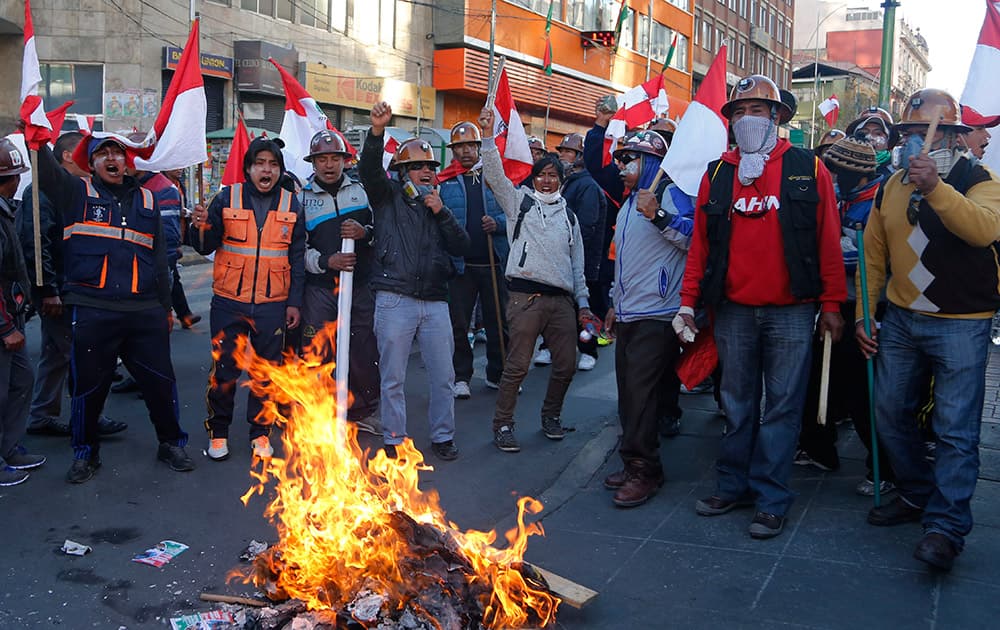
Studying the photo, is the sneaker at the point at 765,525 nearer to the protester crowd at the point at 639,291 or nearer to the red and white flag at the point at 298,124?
the protester crowd at the point at 639,291

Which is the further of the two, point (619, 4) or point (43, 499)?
point (619, 4)

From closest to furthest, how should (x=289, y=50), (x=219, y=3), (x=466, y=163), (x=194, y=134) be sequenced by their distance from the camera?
(x=194, y=134)
(x=466, y=163)
(x=219, y=3)
(x=289, y=50)

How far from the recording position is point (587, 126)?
43156 mm

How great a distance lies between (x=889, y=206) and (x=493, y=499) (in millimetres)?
2870

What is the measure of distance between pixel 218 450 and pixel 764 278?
3759 mm

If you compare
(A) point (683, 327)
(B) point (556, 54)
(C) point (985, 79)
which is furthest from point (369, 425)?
(B) point (556, 54)

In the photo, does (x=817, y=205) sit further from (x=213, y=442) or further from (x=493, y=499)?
(x=213, y=442)

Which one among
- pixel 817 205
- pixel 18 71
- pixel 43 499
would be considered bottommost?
pixel 43 499

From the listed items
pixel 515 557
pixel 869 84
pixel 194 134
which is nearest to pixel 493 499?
pixel 515 557

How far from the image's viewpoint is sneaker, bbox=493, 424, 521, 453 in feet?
21.9

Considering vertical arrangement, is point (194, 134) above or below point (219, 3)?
below

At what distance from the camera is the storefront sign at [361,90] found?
26.3 m

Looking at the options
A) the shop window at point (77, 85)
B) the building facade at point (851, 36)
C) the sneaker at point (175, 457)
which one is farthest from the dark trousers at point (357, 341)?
the building facade at point (851, 36)

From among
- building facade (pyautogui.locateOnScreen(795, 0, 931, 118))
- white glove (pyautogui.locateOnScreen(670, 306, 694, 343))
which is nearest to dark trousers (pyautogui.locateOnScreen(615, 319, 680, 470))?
white glove (pyautogui.locateOnScreen(670, 306, 694, 343))
